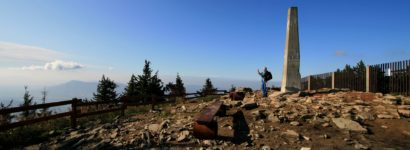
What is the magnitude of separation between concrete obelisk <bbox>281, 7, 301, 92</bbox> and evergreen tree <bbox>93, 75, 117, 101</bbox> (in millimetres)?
33827

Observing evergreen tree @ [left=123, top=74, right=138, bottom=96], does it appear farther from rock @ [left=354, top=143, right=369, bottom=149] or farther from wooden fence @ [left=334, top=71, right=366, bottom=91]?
rock @ [left=354, top=143, right=369, bottom=149]

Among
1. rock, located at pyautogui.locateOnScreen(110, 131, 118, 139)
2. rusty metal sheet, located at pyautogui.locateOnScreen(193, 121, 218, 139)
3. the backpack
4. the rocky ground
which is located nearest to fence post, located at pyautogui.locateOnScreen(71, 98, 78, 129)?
the rocky ground

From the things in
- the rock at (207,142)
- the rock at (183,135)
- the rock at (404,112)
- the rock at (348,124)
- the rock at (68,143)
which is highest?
the rock at (404,112)

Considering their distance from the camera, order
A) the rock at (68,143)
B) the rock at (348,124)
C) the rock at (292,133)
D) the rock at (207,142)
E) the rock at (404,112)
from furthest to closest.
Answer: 1. the rock at (404,112)
2. the rock at (348,124)
3. the rock at (68,143)
4. the rock at (292,133)
5. the rock at (207,142)

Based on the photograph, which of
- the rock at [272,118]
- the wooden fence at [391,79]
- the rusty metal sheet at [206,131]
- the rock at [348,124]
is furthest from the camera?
the wooden fence at [391,79]

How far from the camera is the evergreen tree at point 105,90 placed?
1750 inches

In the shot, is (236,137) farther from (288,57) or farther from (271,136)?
(288,57)

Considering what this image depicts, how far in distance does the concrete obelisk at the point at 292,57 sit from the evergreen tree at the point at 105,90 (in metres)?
33.8

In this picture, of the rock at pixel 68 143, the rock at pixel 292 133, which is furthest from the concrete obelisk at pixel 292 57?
the rock at pixel 68 143

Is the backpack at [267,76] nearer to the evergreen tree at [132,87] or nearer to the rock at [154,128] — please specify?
the rock at [154,128]

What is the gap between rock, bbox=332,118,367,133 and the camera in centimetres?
800

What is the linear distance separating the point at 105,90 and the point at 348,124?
1642 inches

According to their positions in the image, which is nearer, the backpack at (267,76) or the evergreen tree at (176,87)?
the backpack at (267,76)

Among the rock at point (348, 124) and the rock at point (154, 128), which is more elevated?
the rock at point (348, 124)
